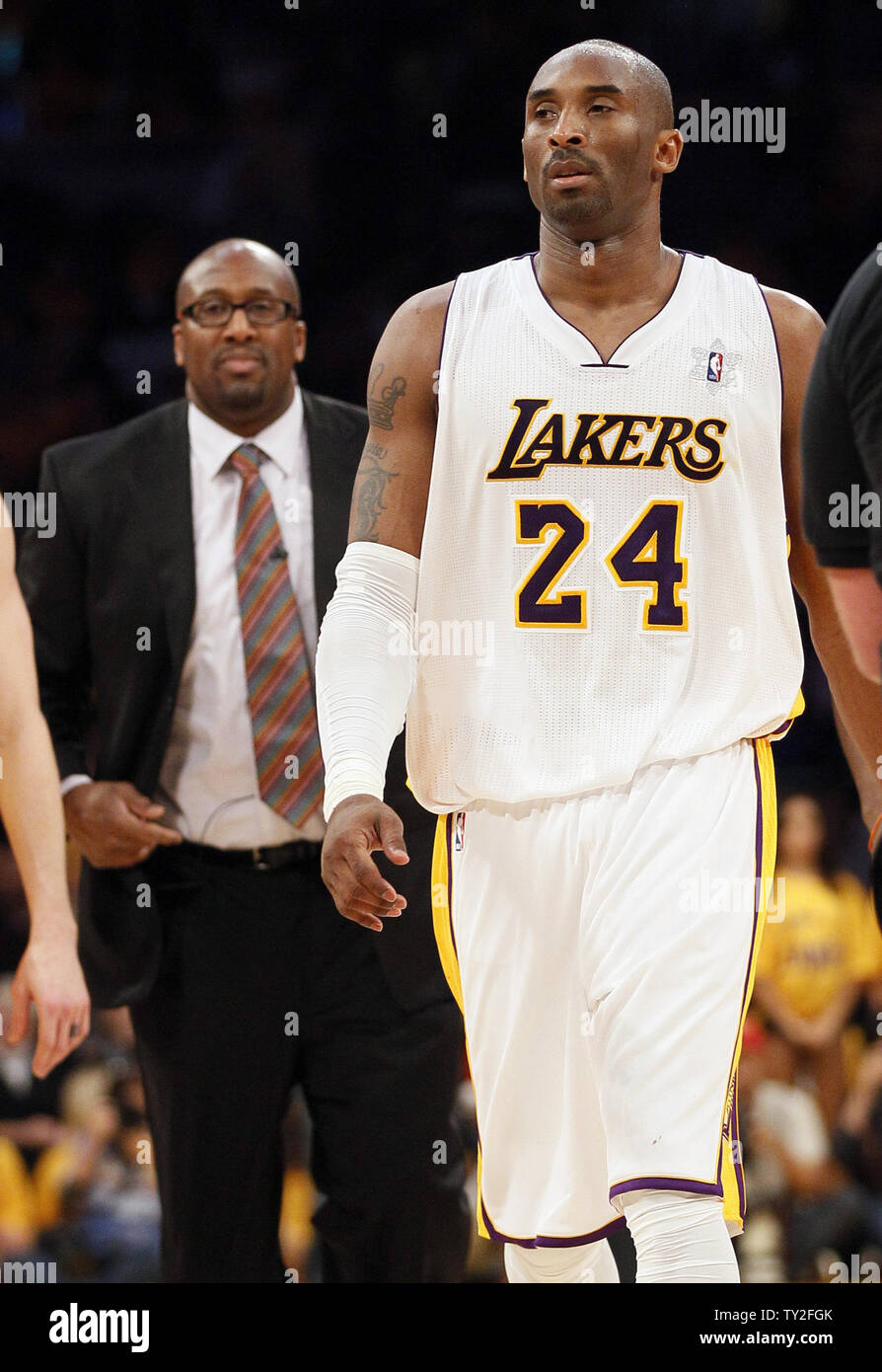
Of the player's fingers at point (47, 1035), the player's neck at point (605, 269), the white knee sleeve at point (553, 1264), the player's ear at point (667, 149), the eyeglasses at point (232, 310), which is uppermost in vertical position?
the player's ear at point (667, 149)

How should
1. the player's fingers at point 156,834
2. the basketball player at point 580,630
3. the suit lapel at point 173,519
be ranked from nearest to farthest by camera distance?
the basketball player at point 580,630 → the player's fingers at point 156,834 → the suit lapel at point 173,519

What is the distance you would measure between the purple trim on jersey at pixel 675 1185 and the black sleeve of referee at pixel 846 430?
96 cm

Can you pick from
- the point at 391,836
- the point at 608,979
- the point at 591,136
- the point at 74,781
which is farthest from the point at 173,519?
the point at 608,979

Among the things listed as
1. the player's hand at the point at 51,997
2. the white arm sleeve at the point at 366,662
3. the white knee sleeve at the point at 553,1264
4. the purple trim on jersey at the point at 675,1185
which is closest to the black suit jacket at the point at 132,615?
the player's hand at the point at 51,997

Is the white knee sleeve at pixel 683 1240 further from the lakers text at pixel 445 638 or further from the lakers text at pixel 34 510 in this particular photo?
the lakers text at pixel 34 510

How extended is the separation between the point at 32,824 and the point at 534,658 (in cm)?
106

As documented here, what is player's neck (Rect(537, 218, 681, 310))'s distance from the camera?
329cm

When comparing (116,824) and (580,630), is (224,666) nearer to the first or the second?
(116,824)

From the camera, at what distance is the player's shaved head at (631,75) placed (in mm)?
3217

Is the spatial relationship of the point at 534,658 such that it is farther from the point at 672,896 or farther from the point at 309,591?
the point at 309,591

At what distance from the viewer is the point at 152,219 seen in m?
4.70

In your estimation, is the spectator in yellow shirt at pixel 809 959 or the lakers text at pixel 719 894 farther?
the spectator in yellow shirt at pixel 809 959

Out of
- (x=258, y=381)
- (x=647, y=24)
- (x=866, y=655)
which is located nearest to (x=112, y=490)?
(x=258, y=381)

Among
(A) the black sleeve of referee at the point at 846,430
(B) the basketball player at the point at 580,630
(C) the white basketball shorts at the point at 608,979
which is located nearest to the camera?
(A) the black sleeve of referee at the point at 846,430
